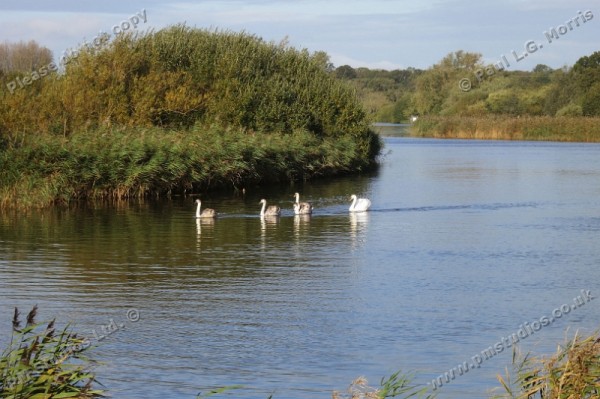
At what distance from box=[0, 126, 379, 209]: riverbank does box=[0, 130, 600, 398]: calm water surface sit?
778 millimetres

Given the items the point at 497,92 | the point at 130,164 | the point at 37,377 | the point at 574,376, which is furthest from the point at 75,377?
the point at 497,92

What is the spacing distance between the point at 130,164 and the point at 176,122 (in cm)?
900

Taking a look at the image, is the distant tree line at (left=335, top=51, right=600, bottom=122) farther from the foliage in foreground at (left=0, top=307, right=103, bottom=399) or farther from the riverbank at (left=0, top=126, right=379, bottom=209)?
the foliage in foreground at (left=0, top=307, right=103, bottom=399)

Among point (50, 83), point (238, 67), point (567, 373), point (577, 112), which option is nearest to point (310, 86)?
point (238, 67)

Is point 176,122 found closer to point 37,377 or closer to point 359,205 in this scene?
point 359,205

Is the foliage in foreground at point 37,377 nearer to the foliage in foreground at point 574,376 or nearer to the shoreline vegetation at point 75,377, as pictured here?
the shoreline vegetation at point 75,377

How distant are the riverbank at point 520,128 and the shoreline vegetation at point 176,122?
2862 centimetres

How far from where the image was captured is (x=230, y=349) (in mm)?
11797

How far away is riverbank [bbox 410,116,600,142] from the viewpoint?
235 feet

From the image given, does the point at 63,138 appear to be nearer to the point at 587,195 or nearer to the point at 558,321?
the point at 587,195

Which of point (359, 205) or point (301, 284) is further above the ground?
point (359, 205)

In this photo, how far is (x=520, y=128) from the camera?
74.1 meters

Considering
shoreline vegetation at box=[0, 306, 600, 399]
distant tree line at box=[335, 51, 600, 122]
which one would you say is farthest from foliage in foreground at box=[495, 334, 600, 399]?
distant tree line at box=[335, 51, 600, 122]

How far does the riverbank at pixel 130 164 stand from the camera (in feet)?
87.5
